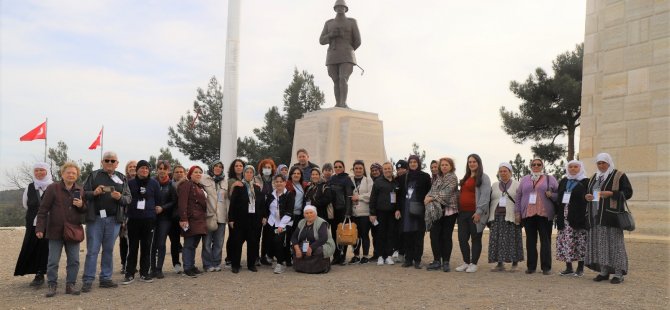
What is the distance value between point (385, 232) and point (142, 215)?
3176 millimetres

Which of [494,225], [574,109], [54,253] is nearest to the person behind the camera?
[54,253]

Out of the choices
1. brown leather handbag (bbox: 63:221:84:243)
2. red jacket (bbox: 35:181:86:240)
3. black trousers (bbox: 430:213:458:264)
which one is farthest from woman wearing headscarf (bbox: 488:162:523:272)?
red jacket (bbox: 35:181:86:240)

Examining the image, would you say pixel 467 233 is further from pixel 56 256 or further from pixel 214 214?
pixel 56 256

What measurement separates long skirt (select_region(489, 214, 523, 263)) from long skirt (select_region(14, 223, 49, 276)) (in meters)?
5.25

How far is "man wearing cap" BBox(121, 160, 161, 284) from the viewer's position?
597 centimetres

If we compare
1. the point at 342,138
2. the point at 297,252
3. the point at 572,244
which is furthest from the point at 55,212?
the point at 342,138

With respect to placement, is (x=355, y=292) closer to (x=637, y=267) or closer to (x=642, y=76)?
(x=637, y=267)

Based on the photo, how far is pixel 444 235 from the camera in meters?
6.82

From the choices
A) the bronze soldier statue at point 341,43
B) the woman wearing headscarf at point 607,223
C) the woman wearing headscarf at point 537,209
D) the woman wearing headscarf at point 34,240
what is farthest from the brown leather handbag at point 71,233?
the bronze soldier statue at point 341,43

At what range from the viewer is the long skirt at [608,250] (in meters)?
5.78

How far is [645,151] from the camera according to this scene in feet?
28.5

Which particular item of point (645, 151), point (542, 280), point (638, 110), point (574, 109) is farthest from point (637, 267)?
point (574, 109)

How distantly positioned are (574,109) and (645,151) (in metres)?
15.4

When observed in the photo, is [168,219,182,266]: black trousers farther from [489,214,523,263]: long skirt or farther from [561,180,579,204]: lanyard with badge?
[561,180,579,204]: lanyard with badge
